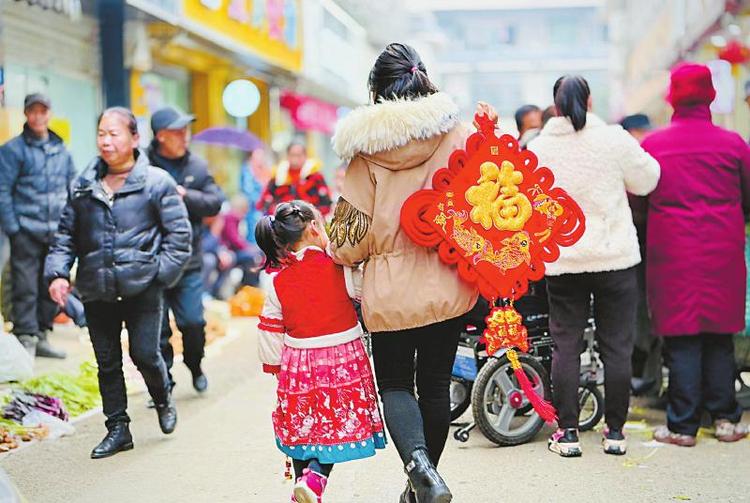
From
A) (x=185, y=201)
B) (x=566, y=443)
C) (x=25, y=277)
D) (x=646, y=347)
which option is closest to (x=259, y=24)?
(x=25, y=277)

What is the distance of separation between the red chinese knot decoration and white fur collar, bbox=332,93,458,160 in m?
0.18

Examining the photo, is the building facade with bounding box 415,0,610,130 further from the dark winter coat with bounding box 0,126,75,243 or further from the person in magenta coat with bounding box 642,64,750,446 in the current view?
the person in magenta coat with bounding box 642,64,750,446

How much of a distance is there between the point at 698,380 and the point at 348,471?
211cm

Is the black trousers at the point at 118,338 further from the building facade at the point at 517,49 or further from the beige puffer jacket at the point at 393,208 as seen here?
the building facade at the point at 517,49

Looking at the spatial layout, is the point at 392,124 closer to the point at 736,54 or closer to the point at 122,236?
the point at 122,236

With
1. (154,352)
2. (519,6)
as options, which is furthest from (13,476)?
(519,6)

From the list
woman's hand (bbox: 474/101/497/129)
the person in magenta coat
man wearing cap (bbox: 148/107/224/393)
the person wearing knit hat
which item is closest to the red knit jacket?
woman's hand (bbox: 474/101/497/129)

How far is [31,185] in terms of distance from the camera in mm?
8828

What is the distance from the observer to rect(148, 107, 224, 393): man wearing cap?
24.1ft

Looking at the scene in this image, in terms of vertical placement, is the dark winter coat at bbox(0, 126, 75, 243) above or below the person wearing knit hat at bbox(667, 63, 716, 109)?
below

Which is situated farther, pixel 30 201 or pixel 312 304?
pixel 30 201

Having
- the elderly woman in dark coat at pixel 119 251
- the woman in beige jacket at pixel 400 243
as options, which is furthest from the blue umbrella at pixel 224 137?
the woman in beige jacket at pixel 400 243

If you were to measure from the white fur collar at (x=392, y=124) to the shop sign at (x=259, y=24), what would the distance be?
10.3m

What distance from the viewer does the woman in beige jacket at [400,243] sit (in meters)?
4.13
